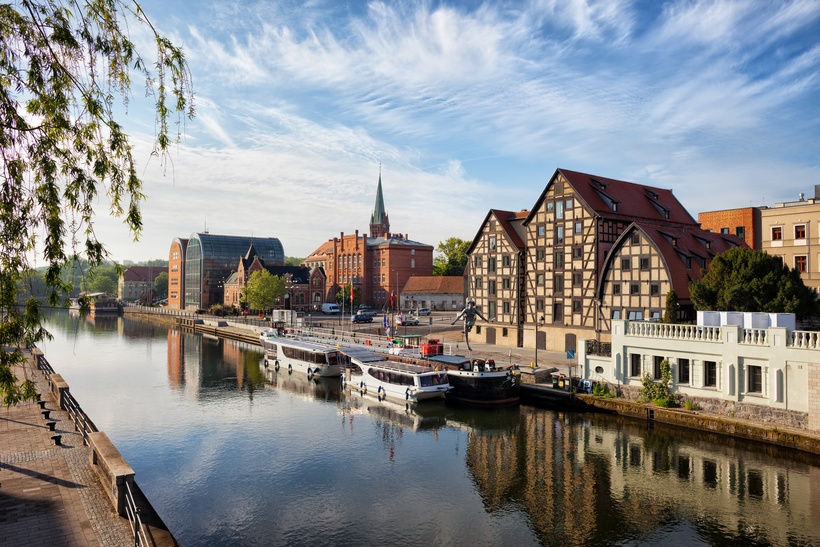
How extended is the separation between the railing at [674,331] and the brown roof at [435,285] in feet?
205

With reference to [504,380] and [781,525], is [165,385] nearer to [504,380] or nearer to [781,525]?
[504,380]

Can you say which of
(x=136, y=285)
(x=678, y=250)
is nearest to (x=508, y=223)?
(x=678, y=250)

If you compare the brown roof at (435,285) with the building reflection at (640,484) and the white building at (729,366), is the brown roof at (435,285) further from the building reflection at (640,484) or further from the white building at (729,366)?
the building reflection at (640,484)

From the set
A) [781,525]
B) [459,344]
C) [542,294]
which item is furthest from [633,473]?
[459,344]

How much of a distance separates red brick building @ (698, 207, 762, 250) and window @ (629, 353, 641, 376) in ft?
90.6

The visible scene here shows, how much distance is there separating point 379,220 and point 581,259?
112547 mm

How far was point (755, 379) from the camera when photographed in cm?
2697

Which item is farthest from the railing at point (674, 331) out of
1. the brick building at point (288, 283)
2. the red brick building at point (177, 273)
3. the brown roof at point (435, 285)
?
the red brick building at point (177, 273)

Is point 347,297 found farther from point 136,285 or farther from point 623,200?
point 136,285

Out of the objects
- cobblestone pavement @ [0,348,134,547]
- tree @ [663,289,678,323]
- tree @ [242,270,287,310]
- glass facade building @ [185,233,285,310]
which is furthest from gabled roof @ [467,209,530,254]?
A: glass facade building @ [185,233,285,310]

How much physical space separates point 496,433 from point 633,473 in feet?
26.5

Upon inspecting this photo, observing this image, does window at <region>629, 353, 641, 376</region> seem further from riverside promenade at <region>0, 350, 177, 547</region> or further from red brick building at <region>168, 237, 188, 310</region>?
red brick building at <region>168, 237, 188, 310</region>

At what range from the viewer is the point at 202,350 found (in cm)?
6550

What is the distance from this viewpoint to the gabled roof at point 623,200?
45.8m
